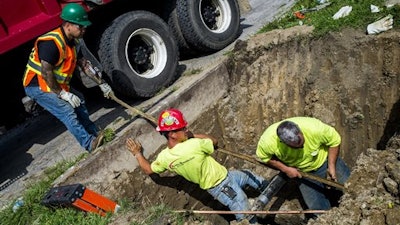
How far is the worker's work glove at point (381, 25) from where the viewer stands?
593 cm

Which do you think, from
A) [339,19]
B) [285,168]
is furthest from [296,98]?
[285,168]

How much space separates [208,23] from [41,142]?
11.7 feet

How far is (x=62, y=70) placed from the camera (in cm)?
505

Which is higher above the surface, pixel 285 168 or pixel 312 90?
pixel 312 90

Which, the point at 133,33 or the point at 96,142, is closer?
the point at 96,142

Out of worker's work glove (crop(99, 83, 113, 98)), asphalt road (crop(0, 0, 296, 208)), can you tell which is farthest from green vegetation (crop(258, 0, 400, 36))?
worker's work glove (crop(99, 83, 113, 98))

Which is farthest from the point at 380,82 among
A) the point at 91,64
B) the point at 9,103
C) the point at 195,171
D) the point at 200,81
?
the point at 9,103

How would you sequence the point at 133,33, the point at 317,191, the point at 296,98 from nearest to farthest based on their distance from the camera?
the point at 317,191
the point at 133,33
the point at 296,98

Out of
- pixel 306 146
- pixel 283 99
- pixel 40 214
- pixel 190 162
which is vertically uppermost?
pixel 40 214

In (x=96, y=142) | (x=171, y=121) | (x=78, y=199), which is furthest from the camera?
(x=96, y=142)

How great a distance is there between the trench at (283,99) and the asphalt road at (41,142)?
64 centimetres

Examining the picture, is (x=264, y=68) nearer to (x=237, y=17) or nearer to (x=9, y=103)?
(x=237, y=17)

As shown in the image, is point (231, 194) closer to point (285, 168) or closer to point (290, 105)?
point (285, 168)

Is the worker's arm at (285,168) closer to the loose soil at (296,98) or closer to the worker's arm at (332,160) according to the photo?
the worker's arm at (332,160)
